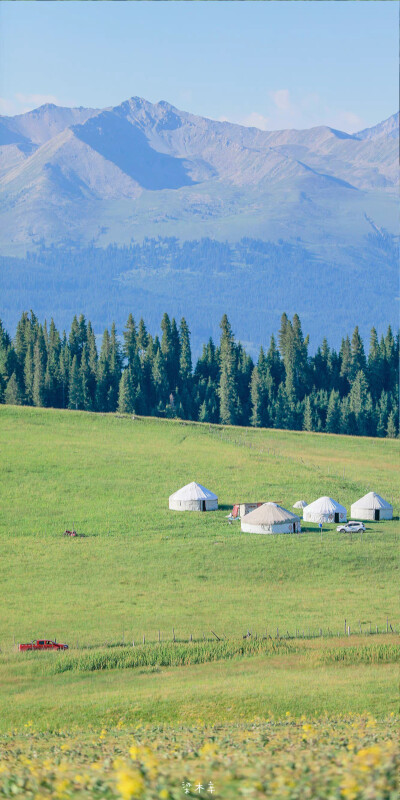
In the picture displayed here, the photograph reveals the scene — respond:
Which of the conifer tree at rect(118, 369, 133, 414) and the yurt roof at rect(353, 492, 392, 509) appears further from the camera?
the conifer tree at rect(118, 369, 133, 414)

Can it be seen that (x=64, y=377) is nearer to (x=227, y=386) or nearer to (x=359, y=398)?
(x=227, y=386)

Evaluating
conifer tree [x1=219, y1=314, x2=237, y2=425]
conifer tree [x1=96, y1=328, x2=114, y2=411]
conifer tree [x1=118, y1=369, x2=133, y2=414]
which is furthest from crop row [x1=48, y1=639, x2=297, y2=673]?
conifer tree [x1=219, y1=314, x2=237, y2=425]

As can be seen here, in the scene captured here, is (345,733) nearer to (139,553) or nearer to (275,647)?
(275,647)

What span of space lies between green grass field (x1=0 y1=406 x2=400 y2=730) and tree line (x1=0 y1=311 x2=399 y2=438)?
19.7 meters

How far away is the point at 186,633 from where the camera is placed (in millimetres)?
40406

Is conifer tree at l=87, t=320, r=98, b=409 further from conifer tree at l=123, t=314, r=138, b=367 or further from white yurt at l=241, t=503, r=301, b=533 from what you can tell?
white yurt at l=241, t=503, r=301, b=533

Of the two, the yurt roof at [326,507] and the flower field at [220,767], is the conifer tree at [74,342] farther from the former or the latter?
the flower field at [220,767]

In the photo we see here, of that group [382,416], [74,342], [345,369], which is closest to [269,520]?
[382,416]

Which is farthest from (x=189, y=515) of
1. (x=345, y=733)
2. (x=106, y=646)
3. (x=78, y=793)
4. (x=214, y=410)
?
(x=214, y=410)

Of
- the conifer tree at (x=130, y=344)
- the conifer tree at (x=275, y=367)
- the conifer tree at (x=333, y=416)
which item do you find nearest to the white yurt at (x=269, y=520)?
the conifer tree at (x=333, y=416)

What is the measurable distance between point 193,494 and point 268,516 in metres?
7.82

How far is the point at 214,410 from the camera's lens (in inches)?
4847

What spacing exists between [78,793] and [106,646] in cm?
2406

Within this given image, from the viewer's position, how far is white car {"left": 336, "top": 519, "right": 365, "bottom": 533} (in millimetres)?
60156
